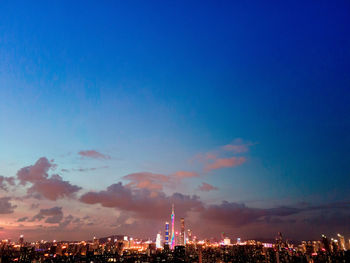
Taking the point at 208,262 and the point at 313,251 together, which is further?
the point at 313,251

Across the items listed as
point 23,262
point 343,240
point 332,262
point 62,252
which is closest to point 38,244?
point 62,252

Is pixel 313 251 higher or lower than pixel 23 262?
lower

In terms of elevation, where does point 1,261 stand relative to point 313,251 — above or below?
above

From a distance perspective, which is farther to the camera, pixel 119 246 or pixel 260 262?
pixel 119 246

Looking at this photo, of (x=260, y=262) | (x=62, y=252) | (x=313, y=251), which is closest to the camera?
(x=260, y=262)

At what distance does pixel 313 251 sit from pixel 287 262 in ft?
250

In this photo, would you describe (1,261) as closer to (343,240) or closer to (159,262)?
(159,262)

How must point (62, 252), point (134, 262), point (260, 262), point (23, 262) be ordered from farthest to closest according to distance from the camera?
point (62, 252) < point (260, 262) < point (134, 262) < point (23, 262)

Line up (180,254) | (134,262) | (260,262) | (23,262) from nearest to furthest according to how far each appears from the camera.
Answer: (23,262)
(134,262)
(260,262)
(180,254)

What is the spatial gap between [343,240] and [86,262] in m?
179

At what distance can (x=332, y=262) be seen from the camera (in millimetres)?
114125

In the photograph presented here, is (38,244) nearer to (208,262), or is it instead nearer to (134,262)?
(134,262)

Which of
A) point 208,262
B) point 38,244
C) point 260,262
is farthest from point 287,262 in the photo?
point 38,244

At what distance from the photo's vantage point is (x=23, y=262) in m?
102
